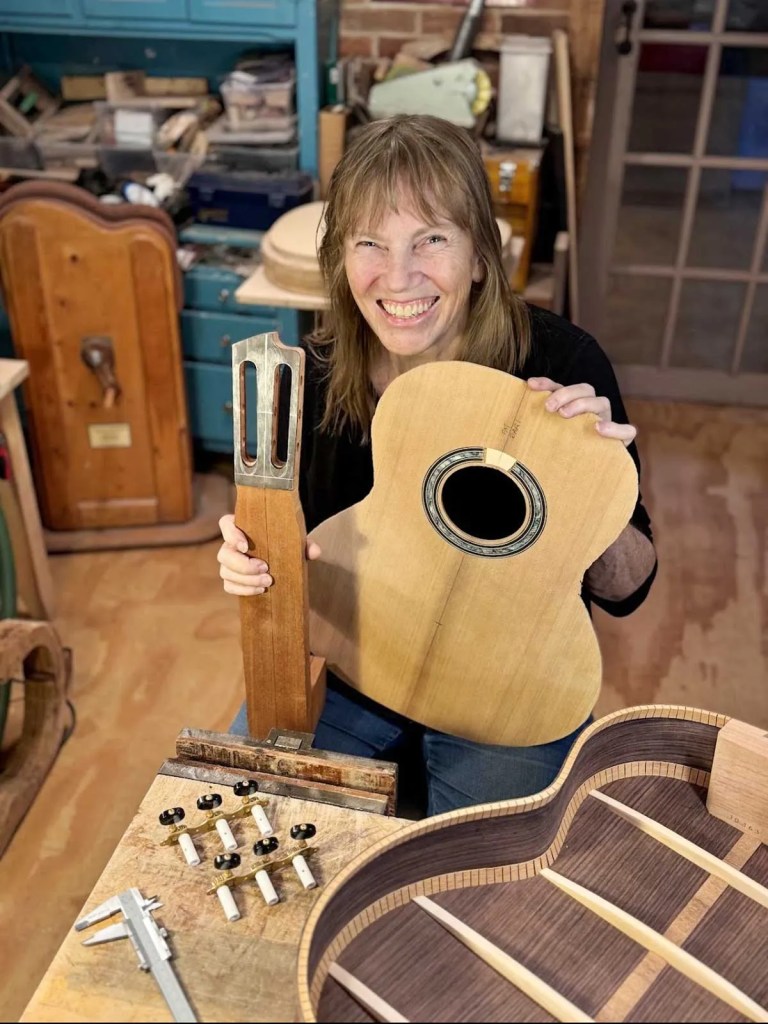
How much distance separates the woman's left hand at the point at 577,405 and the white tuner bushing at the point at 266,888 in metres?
0.61

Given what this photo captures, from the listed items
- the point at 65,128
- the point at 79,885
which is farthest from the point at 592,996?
the point at 65,128

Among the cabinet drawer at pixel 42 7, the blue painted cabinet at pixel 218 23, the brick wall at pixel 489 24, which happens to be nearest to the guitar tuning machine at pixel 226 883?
the blue painted cabinet at pixel 218 23

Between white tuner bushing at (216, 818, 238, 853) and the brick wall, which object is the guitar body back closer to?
white tuner bushing at (216, 818, 238, 853)

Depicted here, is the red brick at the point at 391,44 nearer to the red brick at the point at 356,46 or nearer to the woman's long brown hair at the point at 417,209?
the red brick at the point at 356,46

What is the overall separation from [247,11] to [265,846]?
235cm

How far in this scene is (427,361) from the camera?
58.9 inches

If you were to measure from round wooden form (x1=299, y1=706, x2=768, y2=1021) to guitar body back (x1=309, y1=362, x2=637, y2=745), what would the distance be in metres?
0.21

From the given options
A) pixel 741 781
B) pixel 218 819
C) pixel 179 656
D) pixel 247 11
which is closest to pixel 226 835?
pixel 218 819

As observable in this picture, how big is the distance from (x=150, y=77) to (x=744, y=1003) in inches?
119

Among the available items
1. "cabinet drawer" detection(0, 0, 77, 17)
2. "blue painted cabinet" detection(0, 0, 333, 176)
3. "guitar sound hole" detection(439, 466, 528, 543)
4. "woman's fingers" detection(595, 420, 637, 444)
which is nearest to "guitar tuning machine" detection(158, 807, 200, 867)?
"guitar sound hole" detection(439, 466, 528, 543)

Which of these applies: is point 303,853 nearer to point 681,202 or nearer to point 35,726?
point 35,726

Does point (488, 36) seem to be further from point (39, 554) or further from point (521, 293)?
point (39, 554)

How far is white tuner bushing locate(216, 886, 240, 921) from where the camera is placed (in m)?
0.96

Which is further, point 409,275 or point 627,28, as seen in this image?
point 627,28
